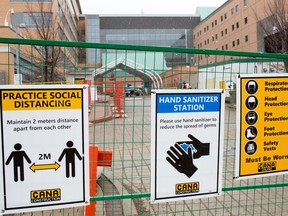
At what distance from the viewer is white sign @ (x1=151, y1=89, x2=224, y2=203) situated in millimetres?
2395

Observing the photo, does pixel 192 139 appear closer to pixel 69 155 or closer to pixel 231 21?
pixel 69 155

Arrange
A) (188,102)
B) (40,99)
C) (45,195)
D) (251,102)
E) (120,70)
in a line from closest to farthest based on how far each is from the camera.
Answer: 1. (40,99)
2. (45,195)
3. (188,102)
4. (120,70)
5. (251,102)

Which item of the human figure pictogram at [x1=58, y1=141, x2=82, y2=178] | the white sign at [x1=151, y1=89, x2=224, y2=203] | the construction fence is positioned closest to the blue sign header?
the white sign at [x1=151, y1=89, x2=224, y2=203]

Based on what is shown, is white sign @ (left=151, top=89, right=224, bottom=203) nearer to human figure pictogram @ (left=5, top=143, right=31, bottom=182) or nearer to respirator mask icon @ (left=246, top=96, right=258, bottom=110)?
respirator mask icon @ (left=246, top=96, right=258, bottom=110)

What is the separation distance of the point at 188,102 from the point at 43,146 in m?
1.19

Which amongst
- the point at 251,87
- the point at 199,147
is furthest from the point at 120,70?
the point at 251,87

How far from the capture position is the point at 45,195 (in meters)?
2.22

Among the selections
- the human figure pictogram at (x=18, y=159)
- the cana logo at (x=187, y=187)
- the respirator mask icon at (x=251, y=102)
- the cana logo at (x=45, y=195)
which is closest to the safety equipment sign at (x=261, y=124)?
the respirator mask icon at (x=251, y=102)

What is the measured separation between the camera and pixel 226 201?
4270mm

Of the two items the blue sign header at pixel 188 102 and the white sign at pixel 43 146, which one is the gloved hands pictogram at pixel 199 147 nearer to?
the blue sign header at pixel 188 102

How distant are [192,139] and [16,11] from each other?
43.1 meters

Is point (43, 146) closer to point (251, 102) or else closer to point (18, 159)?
point (18, 159)

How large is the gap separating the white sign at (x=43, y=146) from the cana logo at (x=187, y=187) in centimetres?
79

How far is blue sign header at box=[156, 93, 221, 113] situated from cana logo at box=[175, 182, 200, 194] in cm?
64
